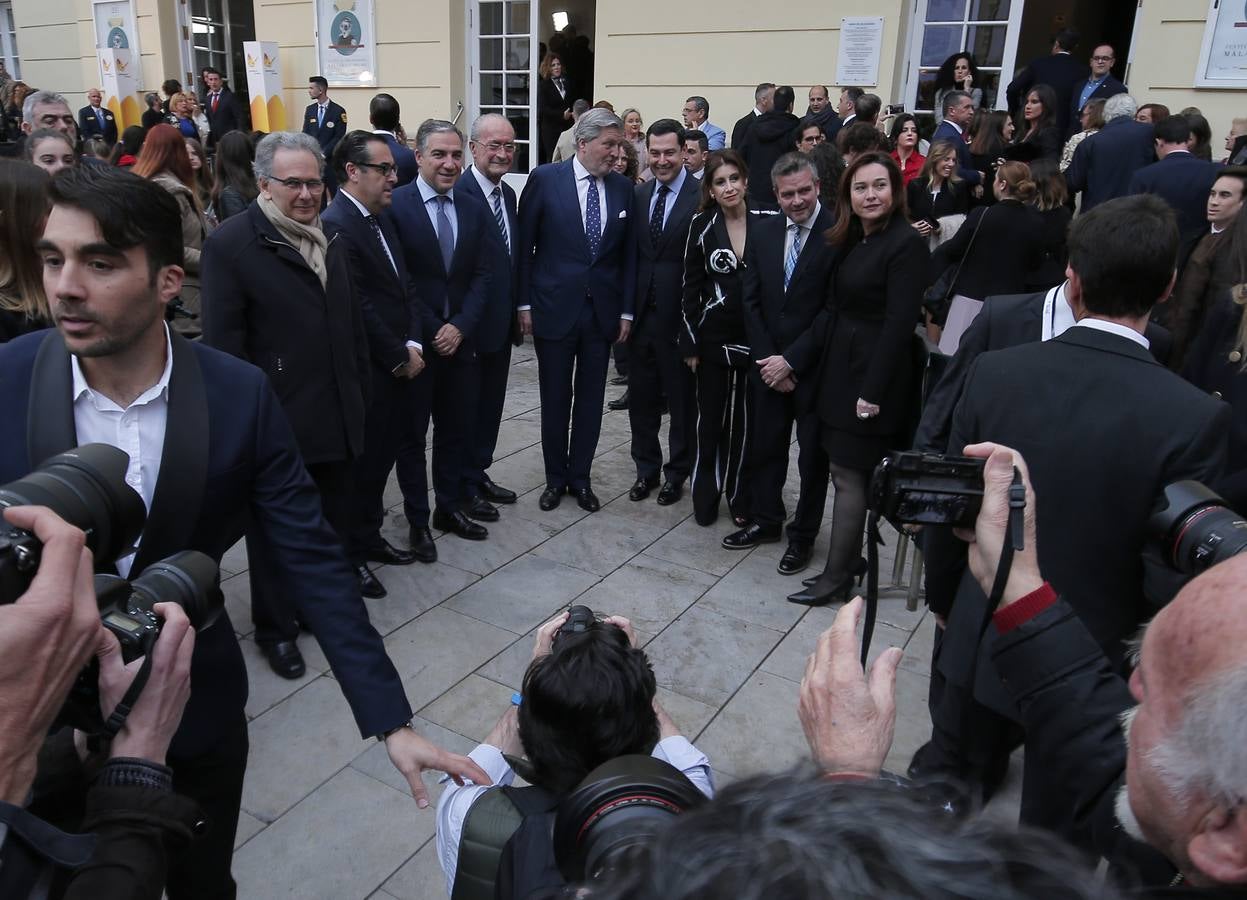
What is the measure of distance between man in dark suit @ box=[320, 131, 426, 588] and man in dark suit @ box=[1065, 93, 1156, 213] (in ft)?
16.6

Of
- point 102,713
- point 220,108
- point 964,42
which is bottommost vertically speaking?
point 102,713

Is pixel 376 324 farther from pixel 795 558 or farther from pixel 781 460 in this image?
pixel 795 558

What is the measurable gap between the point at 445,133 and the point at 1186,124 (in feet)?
15.6

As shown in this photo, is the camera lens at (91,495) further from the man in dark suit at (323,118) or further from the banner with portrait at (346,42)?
the banner with portrait at (346,42)

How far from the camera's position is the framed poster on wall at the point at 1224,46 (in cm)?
697

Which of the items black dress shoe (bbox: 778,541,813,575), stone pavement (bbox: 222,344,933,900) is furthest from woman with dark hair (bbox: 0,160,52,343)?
black dress shoe (bbox: 778,541,813,575)

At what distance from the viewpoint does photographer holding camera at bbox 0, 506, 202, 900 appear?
38.2 inches

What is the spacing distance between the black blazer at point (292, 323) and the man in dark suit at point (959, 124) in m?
5.11

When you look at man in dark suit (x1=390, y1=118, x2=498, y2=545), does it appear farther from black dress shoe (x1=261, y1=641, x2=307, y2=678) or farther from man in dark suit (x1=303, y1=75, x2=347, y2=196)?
man in dark suit (x1=303, y1=75, x2=347, y2=196)

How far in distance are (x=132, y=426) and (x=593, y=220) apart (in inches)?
134

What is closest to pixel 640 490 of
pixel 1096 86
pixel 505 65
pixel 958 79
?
pixel 958 79

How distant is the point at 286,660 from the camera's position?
135 inches

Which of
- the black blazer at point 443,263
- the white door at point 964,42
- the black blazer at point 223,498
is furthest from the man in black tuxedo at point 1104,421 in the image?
the white door at point 964,42

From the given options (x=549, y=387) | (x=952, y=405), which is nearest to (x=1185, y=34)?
(x=549, y=387)
